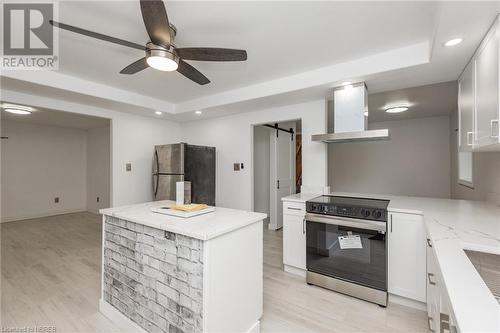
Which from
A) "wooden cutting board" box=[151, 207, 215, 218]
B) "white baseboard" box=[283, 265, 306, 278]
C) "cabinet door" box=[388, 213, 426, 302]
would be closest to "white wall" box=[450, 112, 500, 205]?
"cabinet door" box=[388, 213, 426, 302]

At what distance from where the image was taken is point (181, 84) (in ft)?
10.5

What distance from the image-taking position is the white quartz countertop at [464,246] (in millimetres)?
707

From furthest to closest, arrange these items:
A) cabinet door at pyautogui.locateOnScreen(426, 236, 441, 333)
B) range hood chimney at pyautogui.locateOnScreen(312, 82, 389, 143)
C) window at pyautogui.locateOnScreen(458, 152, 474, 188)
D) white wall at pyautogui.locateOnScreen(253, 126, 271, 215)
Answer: white wall at pyautogui.locateOnScreen(253, 126, 271, 215) < window at pyautogui.locateOnScreen(458, 152, 474, 188) < range hood chimney at pyautogui.locateOnScreen(312, 82, 389, 143) < cabinet door at pyautogui.locateOnScreen(426, 236, 441, 333)

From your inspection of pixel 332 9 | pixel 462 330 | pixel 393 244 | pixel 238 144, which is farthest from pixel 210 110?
pixel 462 330

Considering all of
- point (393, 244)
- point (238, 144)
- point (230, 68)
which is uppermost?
point (230, 68)

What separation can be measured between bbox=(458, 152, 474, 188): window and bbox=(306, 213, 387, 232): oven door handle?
6.62ft

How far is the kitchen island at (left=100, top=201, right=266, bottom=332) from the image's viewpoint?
4.57 feet

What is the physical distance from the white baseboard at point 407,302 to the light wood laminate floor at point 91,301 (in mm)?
59

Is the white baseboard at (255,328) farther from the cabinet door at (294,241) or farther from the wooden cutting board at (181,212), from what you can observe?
the cabinet door at (294,241)

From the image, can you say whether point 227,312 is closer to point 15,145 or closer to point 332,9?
point 332,9

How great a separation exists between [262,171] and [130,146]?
2.75m

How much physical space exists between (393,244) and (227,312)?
5.67ft

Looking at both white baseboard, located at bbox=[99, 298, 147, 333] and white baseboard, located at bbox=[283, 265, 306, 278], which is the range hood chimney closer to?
white baseboard, located at bbox=[283, 265, 306, 278]

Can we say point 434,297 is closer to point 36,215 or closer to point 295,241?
point 295,241
